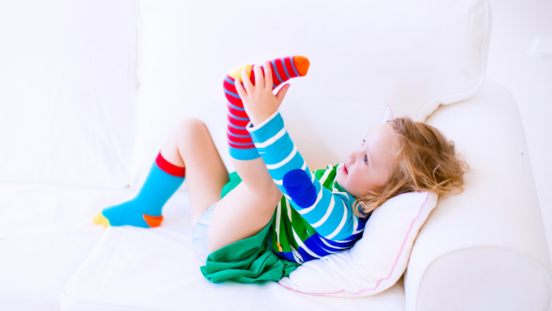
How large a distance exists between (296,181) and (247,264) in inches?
10.7

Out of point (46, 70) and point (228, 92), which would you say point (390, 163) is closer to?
point (228, 92)

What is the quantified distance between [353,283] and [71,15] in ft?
3.99

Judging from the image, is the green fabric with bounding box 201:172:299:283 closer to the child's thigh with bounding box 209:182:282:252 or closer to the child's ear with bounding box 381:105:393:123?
the child's thigh with bounding box 209:182:282:252

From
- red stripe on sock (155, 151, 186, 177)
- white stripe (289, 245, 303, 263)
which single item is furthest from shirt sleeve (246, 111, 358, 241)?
red stripe on sock (155, 151, 186, 177)

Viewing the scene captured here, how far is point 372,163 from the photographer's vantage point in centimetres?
81

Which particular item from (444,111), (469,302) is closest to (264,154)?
(469,302)

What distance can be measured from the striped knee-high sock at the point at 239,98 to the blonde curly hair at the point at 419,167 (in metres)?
0.28

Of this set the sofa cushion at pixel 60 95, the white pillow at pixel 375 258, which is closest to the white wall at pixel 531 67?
the white pillow at pixel 375 258

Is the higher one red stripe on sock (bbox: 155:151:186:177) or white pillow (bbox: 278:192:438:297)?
red stripe on sock (bbox: 155:151:186:177)

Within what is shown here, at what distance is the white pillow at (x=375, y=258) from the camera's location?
0.66m

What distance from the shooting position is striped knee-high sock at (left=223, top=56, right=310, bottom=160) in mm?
658

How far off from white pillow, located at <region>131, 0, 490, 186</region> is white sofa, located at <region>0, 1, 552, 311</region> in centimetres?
10

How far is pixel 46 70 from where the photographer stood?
1.19 m

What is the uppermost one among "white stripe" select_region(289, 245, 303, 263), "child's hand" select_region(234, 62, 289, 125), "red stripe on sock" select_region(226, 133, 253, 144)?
"child's hand" select_region(234, 62, 289, 125)
